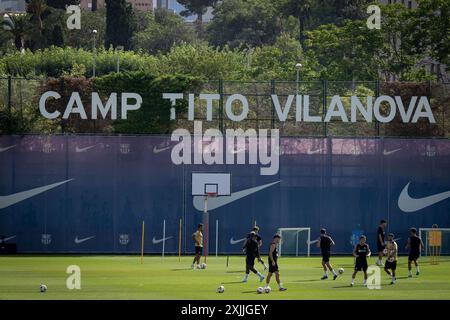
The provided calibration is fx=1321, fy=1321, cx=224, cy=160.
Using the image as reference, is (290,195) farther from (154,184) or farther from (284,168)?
(154,184)

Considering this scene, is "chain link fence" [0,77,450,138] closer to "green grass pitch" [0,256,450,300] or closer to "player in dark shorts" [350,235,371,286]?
"green grass pitch" [0,256,450,300]

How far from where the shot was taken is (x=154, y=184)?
6838 cm

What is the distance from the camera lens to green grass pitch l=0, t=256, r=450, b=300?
4409 cm

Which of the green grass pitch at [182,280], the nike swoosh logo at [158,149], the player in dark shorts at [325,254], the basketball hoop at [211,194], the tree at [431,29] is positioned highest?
the tree at [431,29]

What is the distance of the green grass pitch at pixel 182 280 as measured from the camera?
44094mm

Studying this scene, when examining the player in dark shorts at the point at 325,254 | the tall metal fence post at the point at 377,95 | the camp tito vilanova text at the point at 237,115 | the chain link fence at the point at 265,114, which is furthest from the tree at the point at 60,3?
the player in dark shorts at the point at 325,254

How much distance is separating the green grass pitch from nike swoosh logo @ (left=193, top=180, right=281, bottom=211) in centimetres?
482

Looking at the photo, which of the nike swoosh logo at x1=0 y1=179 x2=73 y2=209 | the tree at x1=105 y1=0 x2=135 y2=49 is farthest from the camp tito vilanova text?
the tree at x1=105 y1=0 x2=135 y2=49

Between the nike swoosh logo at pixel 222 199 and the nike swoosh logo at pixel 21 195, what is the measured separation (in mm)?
6922

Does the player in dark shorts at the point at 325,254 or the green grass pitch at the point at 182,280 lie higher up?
the player in dark shorts at the point at 325,254

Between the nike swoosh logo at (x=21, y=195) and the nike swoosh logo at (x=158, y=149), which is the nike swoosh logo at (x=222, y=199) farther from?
the nike swoosh logo at (x=21, y=195)
